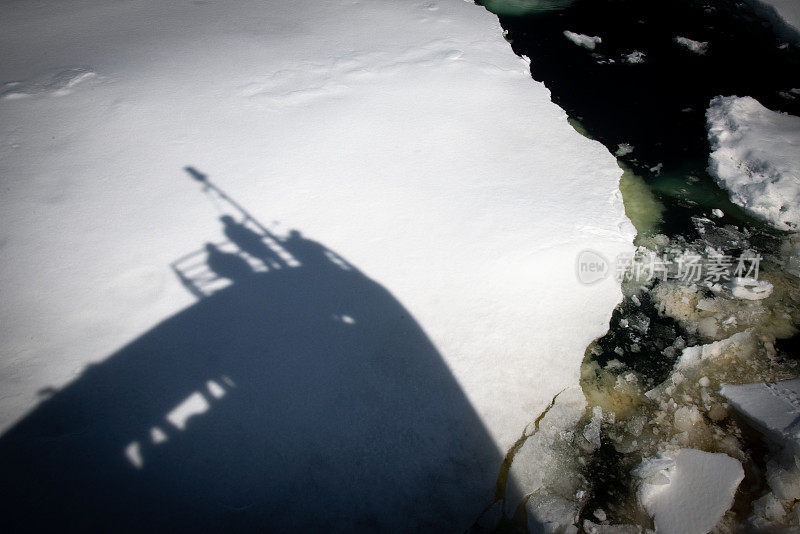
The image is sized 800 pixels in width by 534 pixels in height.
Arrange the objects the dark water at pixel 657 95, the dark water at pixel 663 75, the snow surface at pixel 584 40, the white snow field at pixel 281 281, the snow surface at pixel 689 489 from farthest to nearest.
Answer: the snow surface at pixel 584 40, the dark water at pixel 663 75, the dark water at pixel 657 95, the white snow field at pixel 281 281, the snow surface at pixel 689 489

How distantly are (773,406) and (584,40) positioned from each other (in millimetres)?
6112

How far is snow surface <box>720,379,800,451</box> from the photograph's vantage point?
7.45 feet

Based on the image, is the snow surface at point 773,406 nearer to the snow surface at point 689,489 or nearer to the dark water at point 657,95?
the dark water at point 657,95

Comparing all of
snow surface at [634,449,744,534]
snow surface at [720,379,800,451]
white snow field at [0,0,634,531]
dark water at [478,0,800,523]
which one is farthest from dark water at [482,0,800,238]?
snow surface at [634,449,744,534]

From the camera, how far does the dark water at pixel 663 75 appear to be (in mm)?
4242

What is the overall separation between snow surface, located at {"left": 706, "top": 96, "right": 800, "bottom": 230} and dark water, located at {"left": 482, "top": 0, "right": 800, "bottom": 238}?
123 mm

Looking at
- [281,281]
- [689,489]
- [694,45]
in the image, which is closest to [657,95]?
[694,45]

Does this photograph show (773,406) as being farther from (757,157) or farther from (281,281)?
(281,281)

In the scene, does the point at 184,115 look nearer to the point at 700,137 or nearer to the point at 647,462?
the point at 647,462

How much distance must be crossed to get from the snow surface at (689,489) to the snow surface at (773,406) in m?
0.32

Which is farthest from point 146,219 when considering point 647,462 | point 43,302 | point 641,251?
point 641,251

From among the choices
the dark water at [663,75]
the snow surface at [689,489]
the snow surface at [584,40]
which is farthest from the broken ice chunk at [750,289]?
the snow surface at [584,40]

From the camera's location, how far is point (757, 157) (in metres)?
4.05

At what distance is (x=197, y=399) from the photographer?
8.24ft
